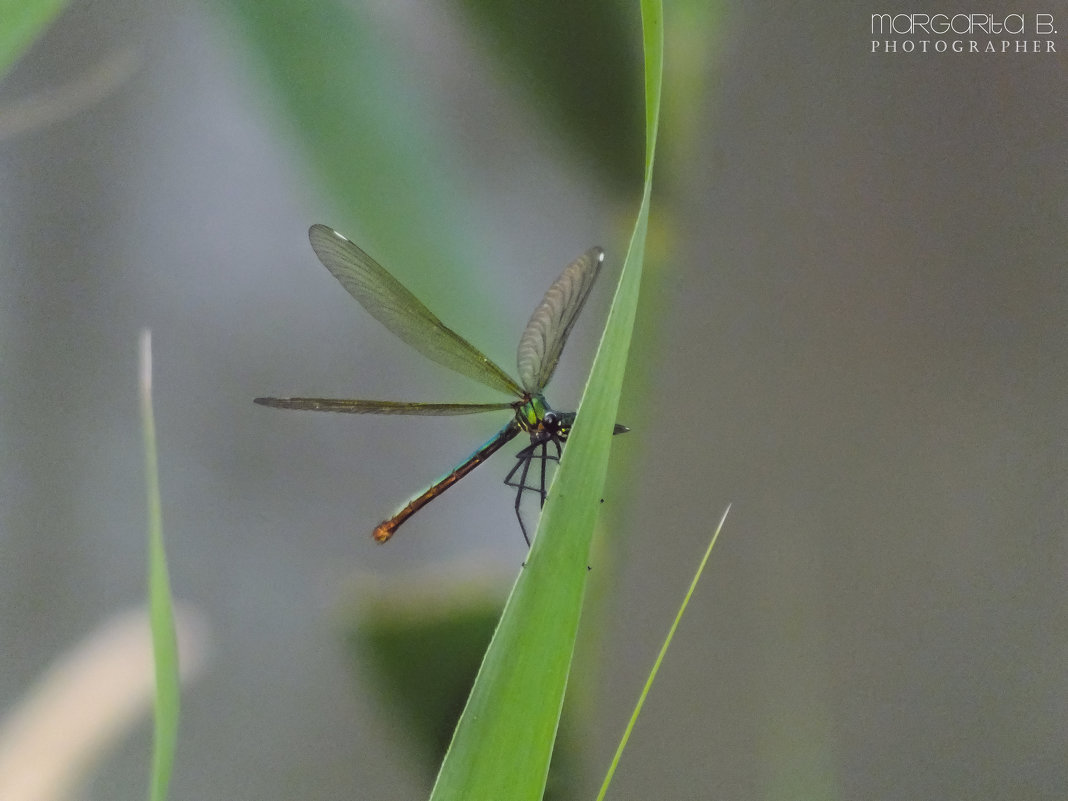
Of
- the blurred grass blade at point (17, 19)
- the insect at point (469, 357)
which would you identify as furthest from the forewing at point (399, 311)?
the blurred grass blade at point (17, 19)

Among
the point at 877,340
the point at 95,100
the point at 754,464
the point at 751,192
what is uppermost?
the point at 95,100

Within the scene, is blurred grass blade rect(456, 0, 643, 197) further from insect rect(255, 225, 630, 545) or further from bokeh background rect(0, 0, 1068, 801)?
insect rect(255, 225, 630, 545)

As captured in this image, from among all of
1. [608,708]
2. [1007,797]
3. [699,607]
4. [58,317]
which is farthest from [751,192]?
[58,317]

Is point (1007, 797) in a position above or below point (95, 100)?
below

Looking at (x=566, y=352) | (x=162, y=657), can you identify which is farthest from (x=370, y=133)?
(x=162, y=657)

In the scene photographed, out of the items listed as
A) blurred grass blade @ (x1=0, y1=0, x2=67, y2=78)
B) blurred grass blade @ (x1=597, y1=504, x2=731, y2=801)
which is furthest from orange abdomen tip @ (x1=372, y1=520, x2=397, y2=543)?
blurred grass blade @ (x1=0, y1=0, x2=67, y2=78)

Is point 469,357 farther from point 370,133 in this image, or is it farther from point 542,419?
point 370,133

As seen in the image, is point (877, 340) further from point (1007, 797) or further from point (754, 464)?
point (1007, 797)
